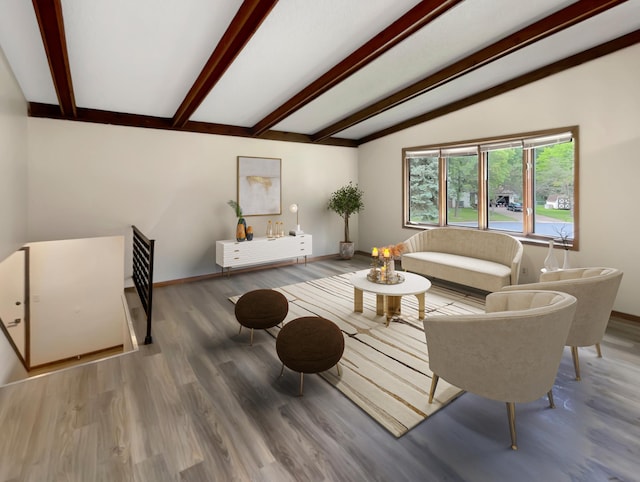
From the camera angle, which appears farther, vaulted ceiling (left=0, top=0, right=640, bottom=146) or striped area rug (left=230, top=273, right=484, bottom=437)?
vaulted ceiling (left=0, top=0, right=640, bottom=146)

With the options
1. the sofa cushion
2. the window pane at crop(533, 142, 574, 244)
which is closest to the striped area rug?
the sofa cushion

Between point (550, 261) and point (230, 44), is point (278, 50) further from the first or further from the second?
point (550, 261)

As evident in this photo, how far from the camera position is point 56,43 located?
2.71 m

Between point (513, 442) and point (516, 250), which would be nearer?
point (513, 442)

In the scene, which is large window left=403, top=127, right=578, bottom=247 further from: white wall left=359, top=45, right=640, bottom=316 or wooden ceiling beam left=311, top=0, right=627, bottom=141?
wooden ceiling beam left=311, top=0, right=627, bottom=141

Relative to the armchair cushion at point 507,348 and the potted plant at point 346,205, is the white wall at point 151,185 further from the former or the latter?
the armchair cushion at point 507,348

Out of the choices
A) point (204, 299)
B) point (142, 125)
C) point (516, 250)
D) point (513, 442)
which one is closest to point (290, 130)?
point (142, 125)

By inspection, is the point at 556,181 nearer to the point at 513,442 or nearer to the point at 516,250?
the point at 516,250

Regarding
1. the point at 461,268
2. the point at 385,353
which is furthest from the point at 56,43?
the point at 461,268

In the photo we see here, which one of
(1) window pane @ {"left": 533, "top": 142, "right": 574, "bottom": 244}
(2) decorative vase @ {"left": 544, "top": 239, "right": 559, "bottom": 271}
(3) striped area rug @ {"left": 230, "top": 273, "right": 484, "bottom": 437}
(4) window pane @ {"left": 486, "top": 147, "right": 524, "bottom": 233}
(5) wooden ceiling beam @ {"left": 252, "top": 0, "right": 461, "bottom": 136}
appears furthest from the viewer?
(4) window pane @ {"left": 486, "top": 147, "right": 524, "bottom": 233}

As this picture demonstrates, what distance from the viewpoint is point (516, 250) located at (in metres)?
4.52

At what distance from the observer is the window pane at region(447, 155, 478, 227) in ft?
18.5

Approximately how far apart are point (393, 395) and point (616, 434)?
134cm

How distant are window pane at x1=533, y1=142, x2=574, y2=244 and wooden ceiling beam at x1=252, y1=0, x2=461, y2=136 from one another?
2.80 m
